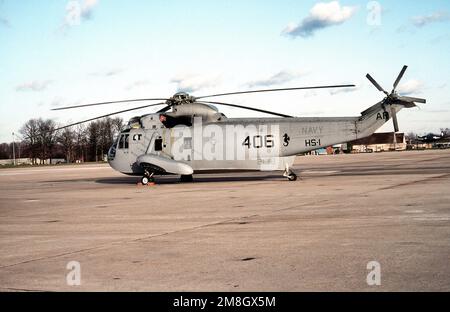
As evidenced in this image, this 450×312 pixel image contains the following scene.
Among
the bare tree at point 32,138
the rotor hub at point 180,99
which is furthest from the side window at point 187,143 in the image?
the bare tree at point 32,138

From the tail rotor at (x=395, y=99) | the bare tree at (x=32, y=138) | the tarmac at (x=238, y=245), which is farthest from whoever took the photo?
the bare tree at (x=32, y=138)

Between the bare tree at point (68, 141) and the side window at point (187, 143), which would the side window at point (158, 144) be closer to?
the side window at point (187, 143)

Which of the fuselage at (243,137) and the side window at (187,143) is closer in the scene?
the fuselage at (243,137)

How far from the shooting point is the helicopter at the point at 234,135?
25516 millimetres

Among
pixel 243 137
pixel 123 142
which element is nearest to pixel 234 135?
pixel 243 137

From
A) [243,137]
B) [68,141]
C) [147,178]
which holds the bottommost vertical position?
[147,178]

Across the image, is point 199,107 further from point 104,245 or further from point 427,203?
point 104,245

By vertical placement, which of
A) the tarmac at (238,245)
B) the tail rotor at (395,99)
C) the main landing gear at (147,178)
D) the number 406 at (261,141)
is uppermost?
the tail rotor at (395,99)

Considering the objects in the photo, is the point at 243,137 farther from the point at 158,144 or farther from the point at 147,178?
the point at 147,178

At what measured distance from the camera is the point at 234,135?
2644 centimetres

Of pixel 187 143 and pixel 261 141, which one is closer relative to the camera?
pixel 261 141

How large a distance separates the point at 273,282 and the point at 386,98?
21253 millimetres

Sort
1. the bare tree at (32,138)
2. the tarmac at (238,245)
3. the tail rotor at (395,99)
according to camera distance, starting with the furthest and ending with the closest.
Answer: the bare tree at (32,138), the tail rotor at (395,99), the tarmac at (238,245)
